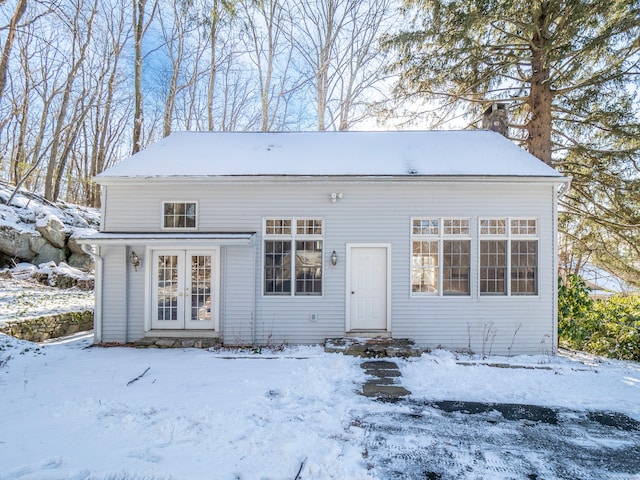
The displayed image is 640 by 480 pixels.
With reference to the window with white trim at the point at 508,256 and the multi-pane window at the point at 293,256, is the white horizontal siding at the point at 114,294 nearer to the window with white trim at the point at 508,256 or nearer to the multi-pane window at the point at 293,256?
the multi-pane window at the point at 293,256

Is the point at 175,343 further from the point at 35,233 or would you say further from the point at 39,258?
the point at 35,233

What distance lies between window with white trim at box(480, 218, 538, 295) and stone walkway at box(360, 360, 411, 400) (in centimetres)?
304

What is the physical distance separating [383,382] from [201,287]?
4.65m

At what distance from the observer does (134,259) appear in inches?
303

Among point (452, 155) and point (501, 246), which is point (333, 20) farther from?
point (501, 246)

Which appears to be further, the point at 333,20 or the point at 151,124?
the point at 151,124

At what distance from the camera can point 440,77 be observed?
1006 centimetres

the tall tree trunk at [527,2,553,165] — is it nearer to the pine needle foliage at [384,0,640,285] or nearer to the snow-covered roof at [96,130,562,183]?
the pine needle foliage at [384,0,640,285]

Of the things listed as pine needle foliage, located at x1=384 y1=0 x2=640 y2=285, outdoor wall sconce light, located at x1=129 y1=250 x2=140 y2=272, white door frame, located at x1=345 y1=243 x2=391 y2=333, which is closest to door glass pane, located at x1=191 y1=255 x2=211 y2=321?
outdoor wall sconce light, located at x1=129 y1=250 x2=140 y2=272

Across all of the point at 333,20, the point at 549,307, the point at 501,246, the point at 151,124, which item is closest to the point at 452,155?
the point at 501,246

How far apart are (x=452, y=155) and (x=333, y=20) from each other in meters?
12.2

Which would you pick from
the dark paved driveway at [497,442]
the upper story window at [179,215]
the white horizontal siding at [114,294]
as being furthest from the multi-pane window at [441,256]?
the white horizontal siding at [114,294]

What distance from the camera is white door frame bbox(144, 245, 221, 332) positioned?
7.72 m

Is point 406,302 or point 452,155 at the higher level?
point 452,155
